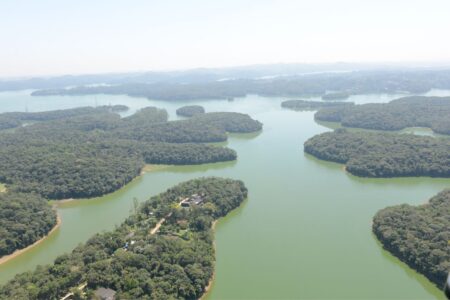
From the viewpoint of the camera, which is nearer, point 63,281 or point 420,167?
point 63,281

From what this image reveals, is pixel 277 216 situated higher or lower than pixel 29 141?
lower

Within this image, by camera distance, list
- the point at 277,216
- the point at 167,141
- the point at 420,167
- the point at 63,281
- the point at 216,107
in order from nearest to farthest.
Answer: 1. the point at 63,281
2. the point at 277,216
3. the point at 420,167
4. the point at 167,141
5. the point at 216,107

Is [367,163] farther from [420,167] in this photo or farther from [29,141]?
[29,141]

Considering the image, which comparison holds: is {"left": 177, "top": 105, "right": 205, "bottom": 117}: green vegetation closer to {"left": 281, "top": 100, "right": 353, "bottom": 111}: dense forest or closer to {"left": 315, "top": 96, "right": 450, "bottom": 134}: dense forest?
{"left": 281, "top": 100, "right": 353, "bottom": 111}: dense forest

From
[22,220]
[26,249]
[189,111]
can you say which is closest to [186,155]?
[22,220]

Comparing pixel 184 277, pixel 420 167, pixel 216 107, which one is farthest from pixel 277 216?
pixel 216 107

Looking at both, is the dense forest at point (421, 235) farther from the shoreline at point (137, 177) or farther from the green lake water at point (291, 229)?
the shoreline at point (137, 177)

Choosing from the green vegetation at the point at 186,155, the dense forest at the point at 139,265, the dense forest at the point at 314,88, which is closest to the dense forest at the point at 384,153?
the green vegetation at the point at 186,155
